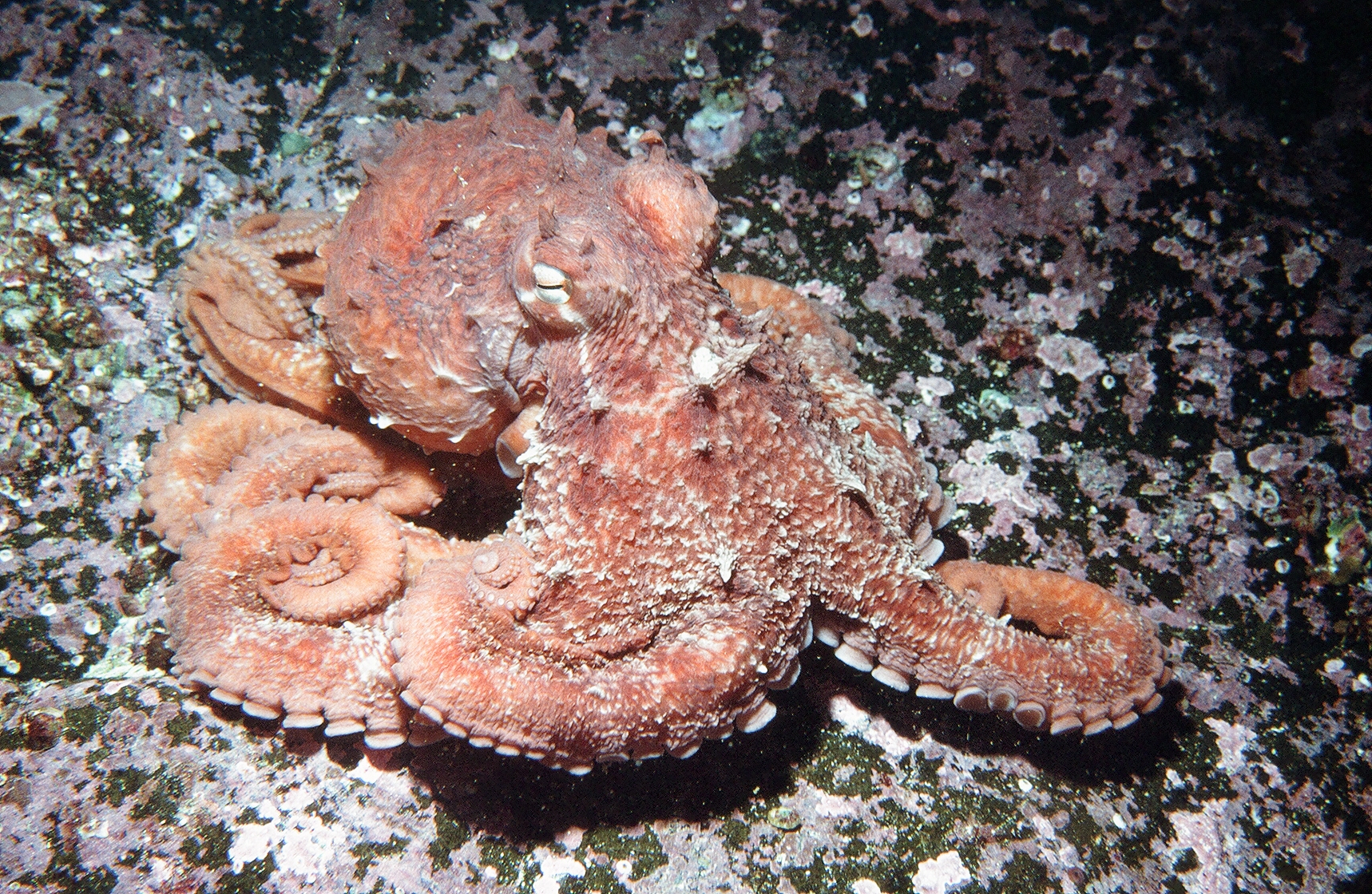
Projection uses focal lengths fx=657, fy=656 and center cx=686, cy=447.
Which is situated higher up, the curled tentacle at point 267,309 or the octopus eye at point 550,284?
the octopus eye at point 550,284

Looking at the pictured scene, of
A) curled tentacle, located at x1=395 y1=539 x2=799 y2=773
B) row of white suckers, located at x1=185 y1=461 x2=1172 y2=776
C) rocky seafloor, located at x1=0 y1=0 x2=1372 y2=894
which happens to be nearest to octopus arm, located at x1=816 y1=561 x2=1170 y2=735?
row of white suckers, located at x1=185 y1=461 x2=1172 y2=776

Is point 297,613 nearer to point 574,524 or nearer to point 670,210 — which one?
point 574,524

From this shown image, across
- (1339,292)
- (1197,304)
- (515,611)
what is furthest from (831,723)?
(1339,292)

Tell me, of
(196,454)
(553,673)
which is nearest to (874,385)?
(553,673)

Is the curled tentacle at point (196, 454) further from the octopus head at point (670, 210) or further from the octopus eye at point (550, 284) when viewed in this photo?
the octopus head at point (670, 210)

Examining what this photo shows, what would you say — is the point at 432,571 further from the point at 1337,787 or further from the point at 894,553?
the point at 1337,787

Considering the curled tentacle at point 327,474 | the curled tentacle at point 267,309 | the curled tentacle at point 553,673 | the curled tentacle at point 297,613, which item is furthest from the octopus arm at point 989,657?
the curled tentacle at point 267,309

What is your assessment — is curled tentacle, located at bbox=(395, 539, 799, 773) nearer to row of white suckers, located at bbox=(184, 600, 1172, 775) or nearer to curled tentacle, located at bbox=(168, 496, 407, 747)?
row of white suckers, located at bbox=(184, 600, 1172, 775)
